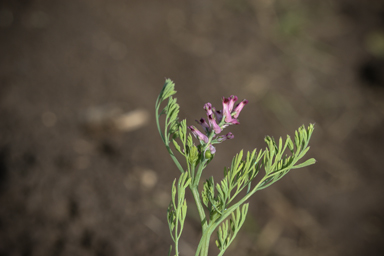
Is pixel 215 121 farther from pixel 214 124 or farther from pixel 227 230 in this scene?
pixel 227 230

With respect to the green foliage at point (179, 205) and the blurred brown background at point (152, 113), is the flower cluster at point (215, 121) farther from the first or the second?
the blurred brown background at point (152, 113)

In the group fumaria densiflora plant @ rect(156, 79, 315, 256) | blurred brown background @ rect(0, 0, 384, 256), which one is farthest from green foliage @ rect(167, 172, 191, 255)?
blurred brown background @ rect(0, 0, 384, 256)

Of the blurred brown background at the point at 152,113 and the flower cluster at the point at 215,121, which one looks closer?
the flower cluster at the point at 215,121

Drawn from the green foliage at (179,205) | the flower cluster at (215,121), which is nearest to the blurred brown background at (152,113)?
the green foliage at (179,205)

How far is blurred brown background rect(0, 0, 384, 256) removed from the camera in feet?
4.05

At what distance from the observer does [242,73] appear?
2.16 m

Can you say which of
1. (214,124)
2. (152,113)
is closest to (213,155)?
(214,124)

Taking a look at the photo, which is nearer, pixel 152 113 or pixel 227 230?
pixel 227 230

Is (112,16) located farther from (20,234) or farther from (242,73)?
(20,234)

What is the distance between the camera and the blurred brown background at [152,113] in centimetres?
123

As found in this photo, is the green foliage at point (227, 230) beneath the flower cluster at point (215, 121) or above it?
beneath

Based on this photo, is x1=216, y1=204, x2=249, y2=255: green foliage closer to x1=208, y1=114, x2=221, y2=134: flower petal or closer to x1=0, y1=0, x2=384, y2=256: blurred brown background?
x1=208, y1=114, x2=221, y2=134: flower petal

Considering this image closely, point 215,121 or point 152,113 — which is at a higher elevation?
point 152,113

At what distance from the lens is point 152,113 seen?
1701 millimetres
